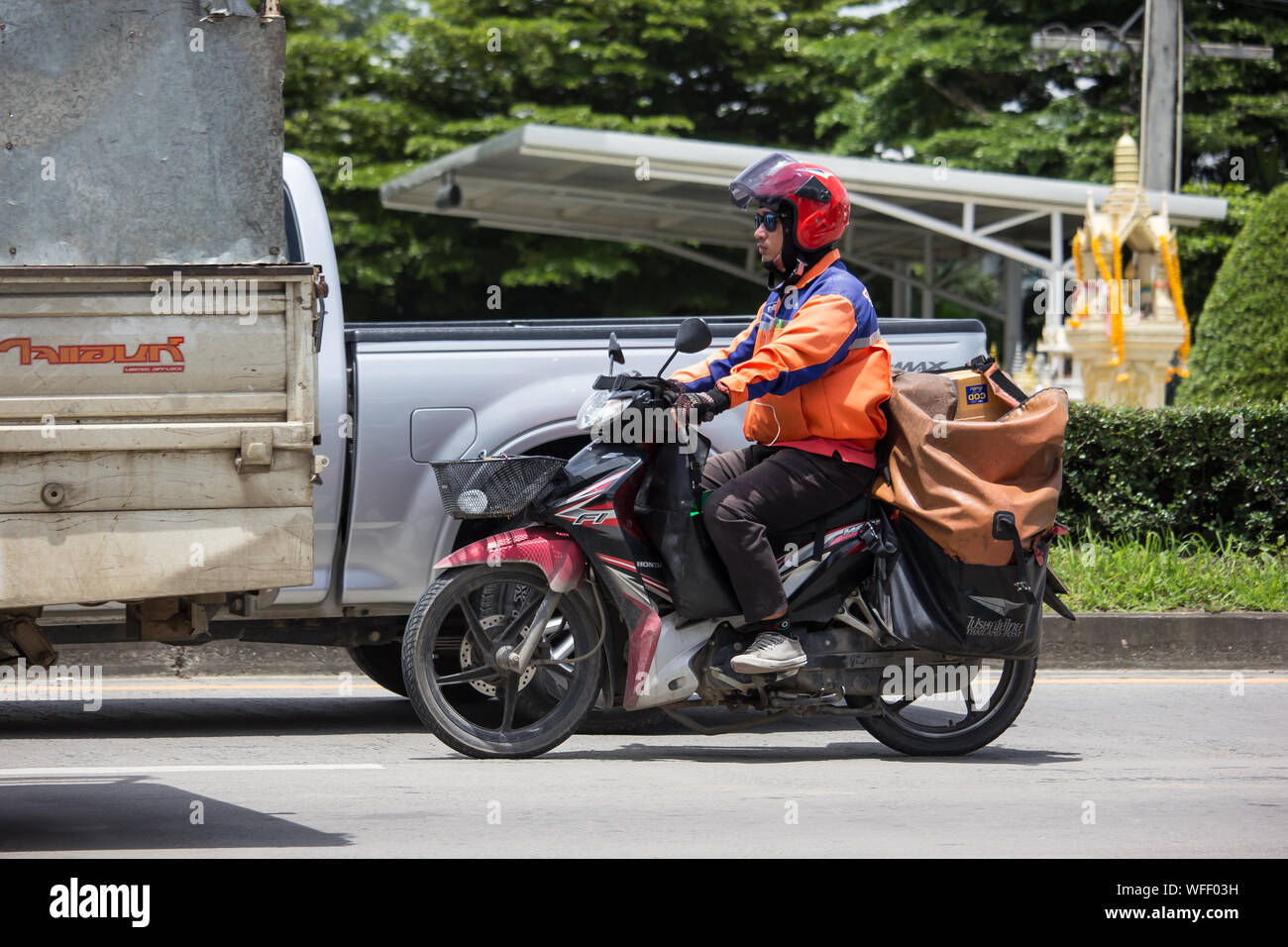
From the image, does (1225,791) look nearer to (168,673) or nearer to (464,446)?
(464,446)

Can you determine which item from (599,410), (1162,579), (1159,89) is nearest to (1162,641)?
(1162,579)

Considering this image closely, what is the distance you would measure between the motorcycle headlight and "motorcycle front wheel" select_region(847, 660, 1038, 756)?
146cm

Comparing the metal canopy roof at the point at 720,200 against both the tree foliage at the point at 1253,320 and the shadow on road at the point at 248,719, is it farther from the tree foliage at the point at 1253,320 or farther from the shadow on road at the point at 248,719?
the shadow on road at the point at 248,719

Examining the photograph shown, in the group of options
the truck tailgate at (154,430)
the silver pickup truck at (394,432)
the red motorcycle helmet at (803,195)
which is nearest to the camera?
the truck tailgate at (154,430)

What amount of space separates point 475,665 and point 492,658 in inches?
7.0

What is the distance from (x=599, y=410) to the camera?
6.04m

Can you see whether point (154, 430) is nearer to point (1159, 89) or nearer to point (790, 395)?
point (790, 395)

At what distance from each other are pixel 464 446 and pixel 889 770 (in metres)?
2.05

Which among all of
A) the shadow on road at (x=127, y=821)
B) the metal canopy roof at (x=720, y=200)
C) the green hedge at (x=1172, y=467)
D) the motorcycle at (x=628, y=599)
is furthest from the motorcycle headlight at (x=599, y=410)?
the metal canopy roof at (x=720, y=200)

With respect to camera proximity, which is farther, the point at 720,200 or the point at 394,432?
the point at 720,200

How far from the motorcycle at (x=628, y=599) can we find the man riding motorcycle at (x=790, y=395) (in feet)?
0.34

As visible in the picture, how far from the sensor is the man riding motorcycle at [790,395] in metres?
6.00

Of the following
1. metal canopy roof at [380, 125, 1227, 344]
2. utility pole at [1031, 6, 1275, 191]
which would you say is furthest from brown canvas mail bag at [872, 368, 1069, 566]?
→ utility pole at [1031, 6, 1275, 191]

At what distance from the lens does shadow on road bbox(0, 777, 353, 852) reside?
16.2 feet
